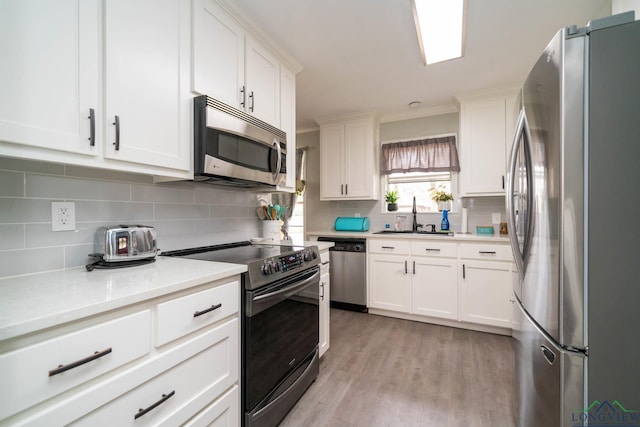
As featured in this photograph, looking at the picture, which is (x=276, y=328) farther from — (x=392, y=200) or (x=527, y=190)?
(x=392, y=200)

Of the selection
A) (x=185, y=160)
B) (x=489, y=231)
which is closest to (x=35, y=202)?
(x=185, y=160)

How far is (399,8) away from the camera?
5.71ft

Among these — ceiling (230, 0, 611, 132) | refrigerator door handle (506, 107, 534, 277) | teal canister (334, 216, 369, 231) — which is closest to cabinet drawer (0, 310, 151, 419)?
refrigerator door handle (506, 107, 534, 277)

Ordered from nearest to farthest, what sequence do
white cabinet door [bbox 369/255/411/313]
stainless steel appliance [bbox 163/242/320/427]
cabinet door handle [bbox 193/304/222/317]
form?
cabinet door handle [bbox 193/304/222/317] → stainless steel appliance [bbox 163/242/320/427] → white cabinet door [bbox 369/255/411/313]

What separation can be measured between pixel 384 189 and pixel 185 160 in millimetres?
2822

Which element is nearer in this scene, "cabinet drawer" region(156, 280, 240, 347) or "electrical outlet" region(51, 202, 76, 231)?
"cabinet drawer" region(156, 280, 240, 347)

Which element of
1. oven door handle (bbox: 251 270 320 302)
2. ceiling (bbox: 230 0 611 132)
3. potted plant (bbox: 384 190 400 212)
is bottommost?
oven door handle (bbox: 251 270 320 302)

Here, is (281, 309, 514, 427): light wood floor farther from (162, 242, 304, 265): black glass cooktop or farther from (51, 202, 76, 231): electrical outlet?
→ (51, 202, 76, 231): electrical outlet

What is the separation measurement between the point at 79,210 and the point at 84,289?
577 millimetres

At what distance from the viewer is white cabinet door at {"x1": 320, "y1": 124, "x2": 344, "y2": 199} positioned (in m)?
3.69

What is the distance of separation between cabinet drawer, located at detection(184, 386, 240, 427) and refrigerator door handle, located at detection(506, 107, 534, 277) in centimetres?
148

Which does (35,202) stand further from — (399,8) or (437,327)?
(437,327)

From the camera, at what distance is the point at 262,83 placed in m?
1.98

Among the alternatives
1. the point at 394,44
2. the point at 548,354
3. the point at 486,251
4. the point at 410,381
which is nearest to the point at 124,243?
the point at 548,354
